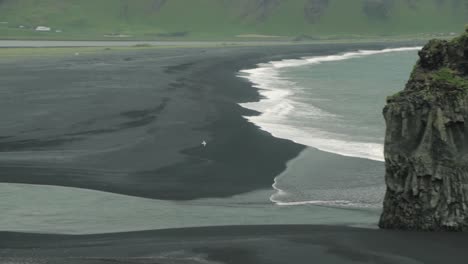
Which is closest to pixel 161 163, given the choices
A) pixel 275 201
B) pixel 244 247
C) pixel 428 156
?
pixel 275 201

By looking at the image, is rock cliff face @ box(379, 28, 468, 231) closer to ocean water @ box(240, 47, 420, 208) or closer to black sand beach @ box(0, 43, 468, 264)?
black sand beach @ box(0, 43, 468, 264)

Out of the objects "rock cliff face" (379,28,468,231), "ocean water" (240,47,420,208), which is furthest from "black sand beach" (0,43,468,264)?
"ocean water" (240,47,420,208)

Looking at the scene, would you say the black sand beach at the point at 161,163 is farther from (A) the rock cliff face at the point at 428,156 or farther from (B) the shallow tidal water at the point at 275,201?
(B) the shallow tidal water at the point at 275,201

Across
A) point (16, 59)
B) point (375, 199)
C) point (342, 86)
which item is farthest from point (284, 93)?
point (16, 59)

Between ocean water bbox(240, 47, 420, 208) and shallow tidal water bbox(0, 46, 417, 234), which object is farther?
ocean water bbox(240, 47, 420, 208)

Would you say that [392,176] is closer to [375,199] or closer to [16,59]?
[375,199]

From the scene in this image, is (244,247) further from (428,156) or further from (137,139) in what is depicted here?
(137,139)
